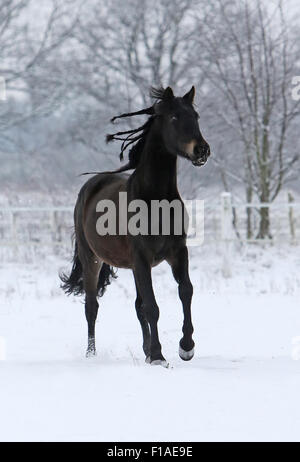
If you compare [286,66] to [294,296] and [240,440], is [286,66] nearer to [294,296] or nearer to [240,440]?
[294,296]

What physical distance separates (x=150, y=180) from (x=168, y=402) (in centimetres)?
183

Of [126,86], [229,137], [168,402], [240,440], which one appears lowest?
[240,440]

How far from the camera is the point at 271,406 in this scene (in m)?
3.92

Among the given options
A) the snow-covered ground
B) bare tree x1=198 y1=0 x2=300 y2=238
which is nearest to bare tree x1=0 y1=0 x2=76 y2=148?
bare tree x1=198 y1=0 x2=300 y2=238

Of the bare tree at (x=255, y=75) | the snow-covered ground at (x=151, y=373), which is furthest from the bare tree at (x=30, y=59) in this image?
the snow-covered ground at (x=151, y=373)

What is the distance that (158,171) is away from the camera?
206 inches

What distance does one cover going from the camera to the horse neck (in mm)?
5230

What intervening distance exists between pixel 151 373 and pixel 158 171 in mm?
1472

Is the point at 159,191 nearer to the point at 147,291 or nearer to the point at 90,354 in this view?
the point at 147,291

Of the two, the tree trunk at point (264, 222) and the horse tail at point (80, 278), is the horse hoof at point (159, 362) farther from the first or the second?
the tree trunk at point (264, 222)

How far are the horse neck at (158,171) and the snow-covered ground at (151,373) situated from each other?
126 centimetres

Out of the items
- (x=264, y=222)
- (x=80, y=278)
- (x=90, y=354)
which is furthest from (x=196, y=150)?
(x=264, y=222)

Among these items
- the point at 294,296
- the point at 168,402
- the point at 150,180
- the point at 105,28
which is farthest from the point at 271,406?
the point at 105,28

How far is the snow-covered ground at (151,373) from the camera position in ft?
11.8
